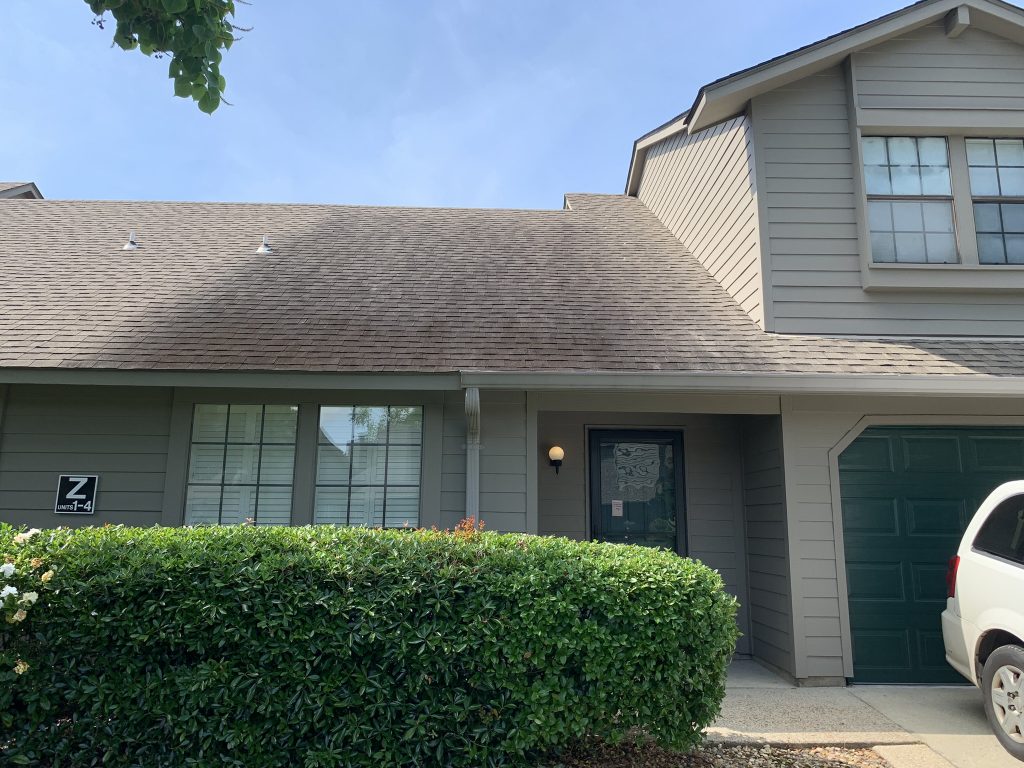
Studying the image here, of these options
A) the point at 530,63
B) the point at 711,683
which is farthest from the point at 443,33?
the point at 711,683

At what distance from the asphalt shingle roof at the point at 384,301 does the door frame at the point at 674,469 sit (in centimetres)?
124

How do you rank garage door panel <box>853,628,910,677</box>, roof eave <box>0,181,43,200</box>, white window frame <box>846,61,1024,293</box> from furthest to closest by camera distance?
1. roof eave <box>0,181,43,200</box>
2. white window frame <box>846,61,1024,293</box>
3. garage door panel <box>853,628,910,677</box>

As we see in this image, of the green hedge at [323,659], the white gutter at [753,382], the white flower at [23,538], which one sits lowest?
the green hedge at [323,659]

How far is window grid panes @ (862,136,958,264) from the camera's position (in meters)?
6.51

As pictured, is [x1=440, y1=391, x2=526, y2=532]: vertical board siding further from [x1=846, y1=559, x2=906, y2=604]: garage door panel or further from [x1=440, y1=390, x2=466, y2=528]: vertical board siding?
[x1=846, y1=559, x2=906, y2=604]: garage door panel

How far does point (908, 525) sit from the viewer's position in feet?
19.6

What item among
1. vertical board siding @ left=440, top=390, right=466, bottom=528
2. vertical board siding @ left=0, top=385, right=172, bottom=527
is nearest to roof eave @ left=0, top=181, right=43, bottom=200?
vertical board siding @ left=0, top=385, right=172, bottom=527

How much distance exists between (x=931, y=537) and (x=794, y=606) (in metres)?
1.42

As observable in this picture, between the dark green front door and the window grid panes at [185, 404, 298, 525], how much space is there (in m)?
3.09

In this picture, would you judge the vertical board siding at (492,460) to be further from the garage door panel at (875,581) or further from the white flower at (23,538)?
the white flower at (23,538)

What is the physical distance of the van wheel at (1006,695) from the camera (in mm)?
4000

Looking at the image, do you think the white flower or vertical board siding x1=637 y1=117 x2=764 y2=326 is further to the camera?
vertical board siding x1=637 y1=117 x2=764 y2=326

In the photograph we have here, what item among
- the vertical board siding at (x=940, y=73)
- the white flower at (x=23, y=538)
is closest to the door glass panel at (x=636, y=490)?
the vertical board siding at (x=940, y=73)

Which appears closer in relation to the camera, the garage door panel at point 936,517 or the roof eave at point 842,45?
the garage door panel at point 936,517
